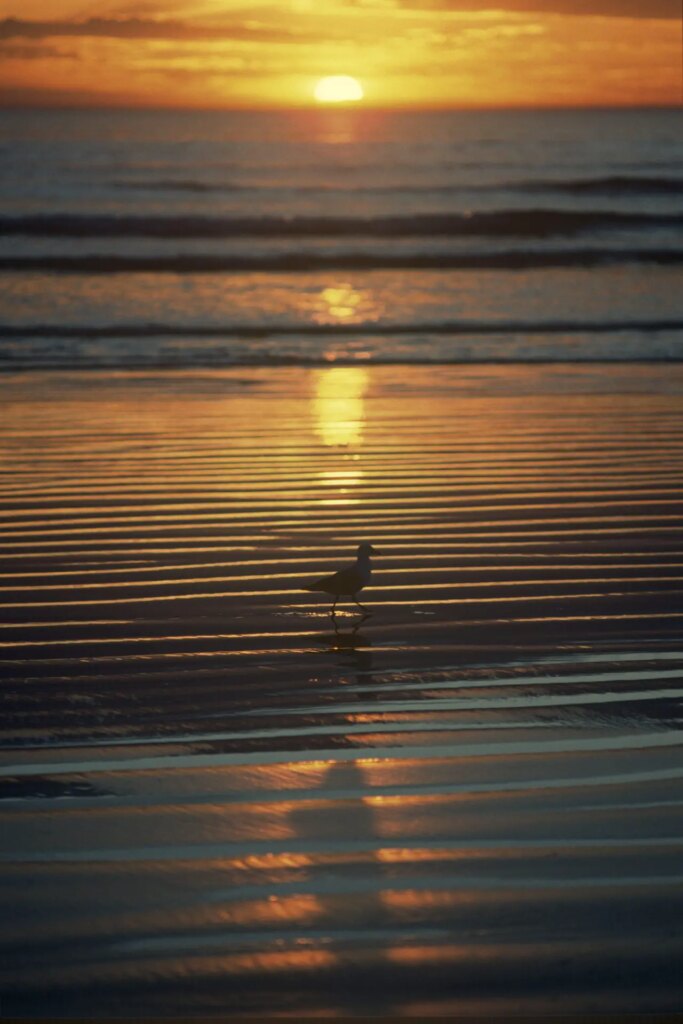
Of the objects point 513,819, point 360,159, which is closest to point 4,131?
point 360,159

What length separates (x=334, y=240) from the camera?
106 feet

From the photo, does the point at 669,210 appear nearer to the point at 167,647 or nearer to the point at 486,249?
the point at 486,249

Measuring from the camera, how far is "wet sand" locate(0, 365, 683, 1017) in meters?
3.64

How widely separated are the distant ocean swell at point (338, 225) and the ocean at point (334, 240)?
0.38ft

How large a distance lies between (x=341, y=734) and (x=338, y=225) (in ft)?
99.6

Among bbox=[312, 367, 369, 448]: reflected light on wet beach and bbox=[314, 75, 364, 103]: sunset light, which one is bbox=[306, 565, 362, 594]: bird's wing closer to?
bbox=[312, 367, 369, 448]: reflected light on wet beach

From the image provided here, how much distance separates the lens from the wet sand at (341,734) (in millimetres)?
3643

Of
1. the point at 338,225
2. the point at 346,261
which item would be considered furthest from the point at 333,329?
the point at 338,225

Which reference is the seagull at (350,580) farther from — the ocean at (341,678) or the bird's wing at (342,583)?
the ocean at (341,678)

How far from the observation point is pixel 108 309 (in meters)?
20.9

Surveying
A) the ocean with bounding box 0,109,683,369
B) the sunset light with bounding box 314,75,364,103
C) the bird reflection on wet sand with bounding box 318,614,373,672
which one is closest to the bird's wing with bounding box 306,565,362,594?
the bird reflection on wet sand with bounding box 318,614,373,672

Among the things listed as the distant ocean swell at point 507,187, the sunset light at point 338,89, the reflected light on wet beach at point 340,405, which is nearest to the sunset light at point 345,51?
the sunset light at point 338,89

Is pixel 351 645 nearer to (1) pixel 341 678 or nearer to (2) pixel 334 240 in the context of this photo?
(1) pixel 341 678

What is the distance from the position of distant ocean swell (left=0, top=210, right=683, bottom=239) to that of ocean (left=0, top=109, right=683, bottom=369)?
4.6 inches
